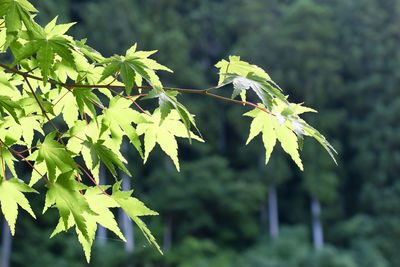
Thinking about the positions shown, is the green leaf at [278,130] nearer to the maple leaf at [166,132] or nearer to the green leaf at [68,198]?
the maple leaf at [166,132]

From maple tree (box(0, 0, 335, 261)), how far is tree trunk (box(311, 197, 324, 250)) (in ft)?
30.7

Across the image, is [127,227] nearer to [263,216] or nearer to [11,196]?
[263,216]

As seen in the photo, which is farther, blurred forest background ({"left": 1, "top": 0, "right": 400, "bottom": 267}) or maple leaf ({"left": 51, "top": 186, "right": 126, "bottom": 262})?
blurred forest background ({"left": 1, "top": 0, "right": 400, "bottom": 267})

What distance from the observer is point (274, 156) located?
10.1 meters

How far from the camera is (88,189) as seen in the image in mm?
603

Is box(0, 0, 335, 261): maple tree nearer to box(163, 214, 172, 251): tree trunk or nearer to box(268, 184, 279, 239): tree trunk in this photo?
box(163, 214, 172, 251): tree trunk

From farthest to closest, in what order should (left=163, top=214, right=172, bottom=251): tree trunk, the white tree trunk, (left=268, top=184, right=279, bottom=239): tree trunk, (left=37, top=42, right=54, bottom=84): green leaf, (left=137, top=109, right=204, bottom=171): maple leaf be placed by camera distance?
(left=268, top=184, right=279, bottom=239): tree trunk < (left=163, top=214, right=172, bottom=251): tree trunk < the white tree trunk < (left=137, top=109, right=204, bottom=171): maple leaf < (left=37, top=42, right=54, bottom=84): green leaf

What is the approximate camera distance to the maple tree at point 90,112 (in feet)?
1.78

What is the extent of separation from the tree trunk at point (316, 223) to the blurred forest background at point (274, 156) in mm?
16

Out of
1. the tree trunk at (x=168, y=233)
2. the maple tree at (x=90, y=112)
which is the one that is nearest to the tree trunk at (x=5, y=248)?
the tree trunk at (x=168, y=233)

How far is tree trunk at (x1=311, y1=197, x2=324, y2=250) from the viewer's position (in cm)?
990

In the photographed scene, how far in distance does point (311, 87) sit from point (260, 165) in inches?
55.6

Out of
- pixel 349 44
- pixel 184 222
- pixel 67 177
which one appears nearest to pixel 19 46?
pixel 67 177

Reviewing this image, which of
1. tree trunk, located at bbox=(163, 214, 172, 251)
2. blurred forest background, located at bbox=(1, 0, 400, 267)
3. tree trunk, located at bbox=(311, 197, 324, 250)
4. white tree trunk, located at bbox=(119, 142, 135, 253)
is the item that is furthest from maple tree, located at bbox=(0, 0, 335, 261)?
tree trunk, located at bbox=(311, 197, 324, 250)
